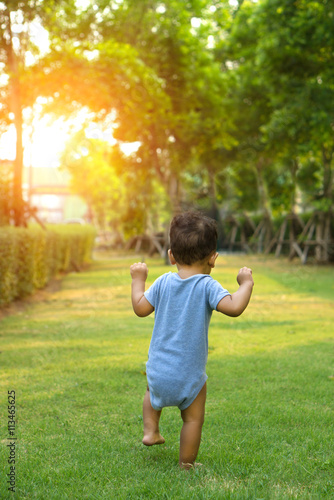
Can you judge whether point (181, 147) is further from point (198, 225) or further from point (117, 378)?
point (198, 225)

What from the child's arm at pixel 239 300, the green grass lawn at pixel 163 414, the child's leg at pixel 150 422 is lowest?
the green grass lawn at pixel 163 414

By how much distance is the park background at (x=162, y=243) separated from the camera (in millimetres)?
3158

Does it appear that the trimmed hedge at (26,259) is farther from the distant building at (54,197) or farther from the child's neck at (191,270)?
the distant building at (54,197)

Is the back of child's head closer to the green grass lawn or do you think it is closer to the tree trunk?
the green grass lawn

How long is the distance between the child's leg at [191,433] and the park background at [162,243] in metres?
0.09

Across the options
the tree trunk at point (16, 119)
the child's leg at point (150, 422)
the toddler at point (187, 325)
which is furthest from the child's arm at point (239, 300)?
the tree trunk at point (16, 119)

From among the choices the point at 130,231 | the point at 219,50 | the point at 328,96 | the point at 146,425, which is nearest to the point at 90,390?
the point at 146,425

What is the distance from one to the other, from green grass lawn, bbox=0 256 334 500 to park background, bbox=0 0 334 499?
0.02 meters

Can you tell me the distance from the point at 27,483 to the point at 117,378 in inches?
80.6

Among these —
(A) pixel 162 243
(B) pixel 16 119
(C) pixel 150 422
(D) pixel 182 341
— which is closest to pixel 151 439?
(C) pixel 150 422

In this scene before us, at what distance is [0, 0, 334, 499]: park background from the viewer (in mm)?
3158

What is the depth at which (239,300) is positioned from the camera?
9.11 ft

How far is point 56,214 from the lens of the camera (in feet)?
307

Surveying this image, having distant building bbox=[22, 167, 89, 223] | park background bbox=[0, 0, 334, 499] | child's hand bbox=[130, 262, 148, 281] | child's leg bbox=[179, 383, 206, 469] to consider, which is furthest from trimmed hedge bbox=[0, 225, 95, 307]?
distant building bbox=[22, 167, 89, 223]
